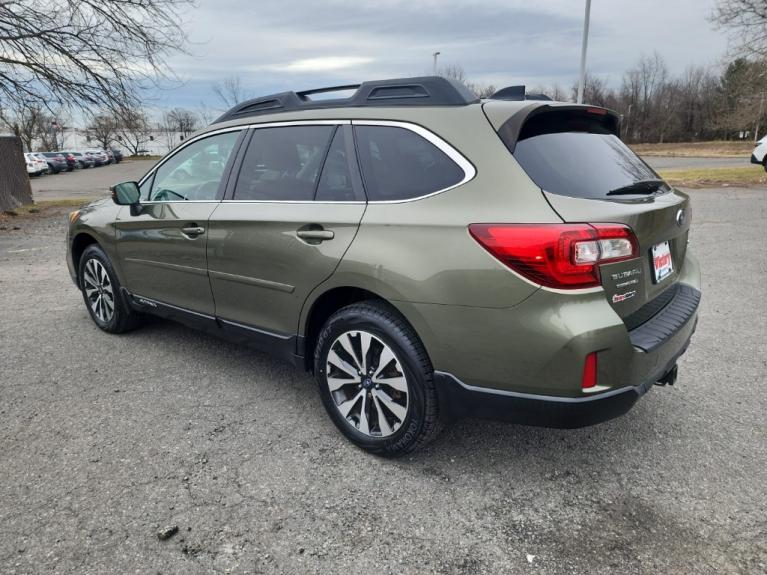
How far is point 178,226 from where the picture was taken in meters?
3.70

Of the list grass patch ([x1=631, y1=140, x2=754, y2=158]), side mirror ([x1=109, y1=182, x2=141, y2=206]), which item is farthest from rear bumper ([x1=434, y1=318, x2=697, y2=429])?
grass patch ([x1=631, y1=140, x2=754, y2=158])

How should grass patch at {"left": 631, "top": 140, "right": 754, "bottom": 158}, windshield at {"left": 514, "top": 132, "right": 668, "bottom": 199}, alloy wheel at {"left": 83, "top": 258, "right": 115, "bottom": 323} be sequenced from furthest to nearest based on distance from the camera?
grass patch at {"left": 631, "top": 140, "right": 754, "bottom": 158} < alloy wheel at {"left": 83, "top": 258, "right": 115, "bottom": 323} < windshield at {"left": 514, "top": 132, "right": 668, "bottom": 199}

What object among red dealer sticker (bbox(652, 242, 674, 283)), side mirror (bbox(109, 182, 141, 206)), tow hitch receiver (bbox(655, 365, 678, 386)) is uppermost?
side mirror (bbox(109, 182, 141, 206))

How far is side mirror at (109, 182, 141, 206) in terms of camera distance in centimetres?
404

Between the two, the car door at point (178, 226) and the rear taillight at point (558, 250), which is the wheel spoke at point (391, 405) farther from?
the car door at point (178, 226)

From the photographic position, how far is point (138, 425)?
10.3ft

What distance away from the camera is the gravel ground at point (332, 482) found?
215 cm

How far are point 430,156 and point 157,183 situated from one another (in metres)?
2.45

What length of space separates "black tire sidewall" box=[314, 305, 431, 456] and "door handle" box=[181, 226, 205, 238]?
120 cm

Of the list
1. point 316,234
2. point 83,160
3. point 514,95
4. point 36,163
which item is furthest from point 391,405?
point 83,160

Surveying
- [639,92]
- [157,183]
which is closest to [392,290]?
[157,183]

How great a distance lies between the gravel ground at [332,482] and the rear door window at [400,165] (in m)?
1.34

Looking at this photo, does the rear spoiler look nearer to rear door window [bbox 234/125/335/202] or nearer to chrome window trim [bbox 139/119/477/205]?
chrome window trim [bbox 139/119/477/205]

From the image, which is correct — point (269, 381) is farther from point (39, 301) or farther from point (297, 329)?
point (39, 301)
